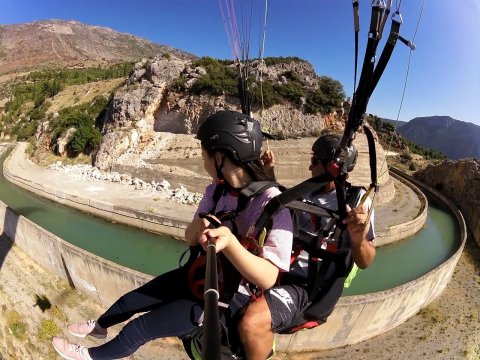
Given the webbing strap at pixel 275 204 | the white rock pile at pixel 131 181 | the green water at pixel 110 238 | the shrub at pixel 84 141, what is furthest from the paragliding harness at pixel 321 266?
the shrub at pixel 84 141

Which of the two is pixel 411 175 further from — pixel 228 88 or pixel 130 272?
pixel 130 272

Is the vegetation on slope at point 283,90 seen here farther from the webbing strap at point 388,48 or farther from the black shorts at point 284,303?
the webbing strap at point 388,48

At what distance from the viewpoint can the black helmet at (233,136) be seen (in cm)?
229

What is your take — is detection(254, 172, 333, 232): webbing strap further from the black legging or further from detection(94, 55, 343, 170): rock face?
detection(94, 55, 343, 170): rock face

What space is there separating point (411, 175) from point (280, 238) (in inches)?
1420

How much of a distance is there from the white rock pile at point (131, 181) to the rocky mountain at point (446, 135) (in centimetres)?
13677

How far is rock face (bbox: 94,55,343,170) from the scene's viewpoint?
26.7 m

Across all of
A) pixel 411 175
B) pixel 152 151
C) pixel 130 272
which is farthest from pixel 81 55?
pixel 130 272

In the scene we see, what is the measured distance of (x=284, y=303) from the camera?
2.55 meters

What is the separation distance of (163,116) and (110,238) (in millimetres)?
16151

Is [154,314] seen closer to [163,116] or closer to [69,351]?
[69,351]

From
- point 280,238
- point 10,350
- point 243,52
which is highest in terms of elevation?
point 243,52

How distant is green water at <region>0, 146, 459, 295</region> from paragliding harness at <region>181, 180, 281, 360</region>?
11.4m

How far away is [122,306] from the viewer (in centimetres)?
294
